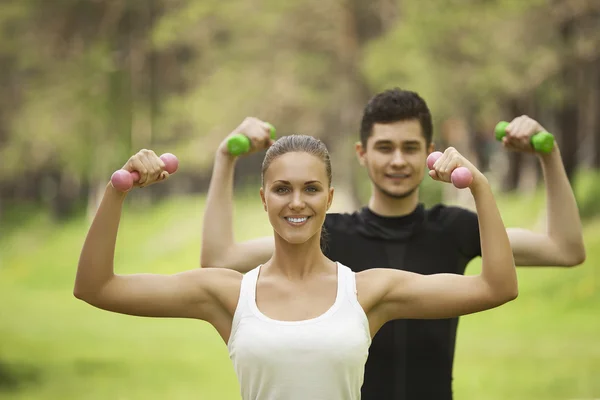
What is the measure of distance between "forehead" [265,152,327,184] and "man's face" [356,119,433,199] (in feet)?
1.63

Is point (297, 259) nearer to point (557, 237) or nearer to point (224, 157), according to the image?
point (224, 157)

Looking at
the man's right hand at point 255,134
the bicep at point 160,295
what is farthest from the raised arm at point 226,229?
the bicep at point 160,295

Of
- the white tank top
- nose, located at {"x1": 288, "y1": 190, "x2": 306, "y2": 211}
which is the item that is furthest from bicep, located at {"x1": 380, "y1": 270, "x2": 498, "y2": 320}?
nose, located at {"x1": 288, "y1": 190, "x2": 306, "y2": 211}

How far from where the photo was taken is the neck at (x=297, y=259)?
1.52m

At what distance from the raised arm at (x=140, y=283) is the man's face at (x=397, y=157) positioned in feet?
1.97

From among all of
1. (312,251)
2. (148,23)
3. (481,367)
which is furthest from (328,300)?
(148,23)

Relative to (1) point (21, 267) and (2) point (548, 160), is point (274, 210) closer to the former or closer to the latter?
(2) point (548, 160)

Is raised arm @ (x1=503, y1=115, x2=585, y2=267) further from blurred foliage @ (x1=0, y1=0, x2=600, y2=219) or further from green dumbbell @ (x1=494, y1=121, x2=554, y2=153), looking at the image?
blurred foliage @ (x1=0, y1=0, x2=600, y2=219)

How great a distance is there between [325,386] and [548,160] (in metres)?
0.90

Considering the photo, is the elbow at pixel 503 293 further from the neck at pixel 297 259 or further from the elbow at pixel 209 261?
the elbow at pixel 209 261

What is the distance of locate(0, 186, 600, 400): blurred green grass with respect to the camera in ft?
16.8

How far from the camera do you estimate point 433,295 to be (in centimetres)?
149

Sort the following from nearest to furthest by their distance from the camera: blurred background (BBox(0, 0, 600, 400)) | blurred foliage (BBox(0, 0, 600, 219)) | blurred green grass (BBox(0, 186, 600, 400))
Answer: blurred green grass (BBox(0, 186, 600, 400)) → blurred background (BBox(0, 0, 600, 400)) → blurred foliage (BBox(0, 0, 600, 219))

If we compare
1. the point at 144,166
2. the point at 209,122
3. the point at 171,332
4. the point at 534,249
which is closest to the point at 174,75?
the point at 209,122
